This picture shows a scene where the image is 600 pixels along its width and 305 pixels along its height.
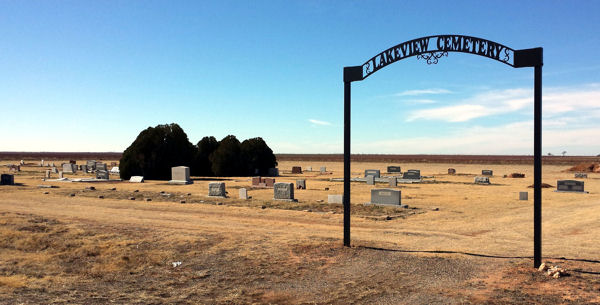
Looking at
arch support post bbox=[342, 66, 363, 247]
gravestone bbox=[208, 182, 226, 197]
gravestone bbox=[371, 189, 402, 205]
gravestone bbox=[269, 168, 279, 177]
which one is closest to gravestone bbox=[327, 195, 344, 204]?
gravestone bbox=[371, 189, 402, 205]

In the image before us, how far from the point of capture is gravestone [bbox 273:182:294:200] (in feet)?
77.4

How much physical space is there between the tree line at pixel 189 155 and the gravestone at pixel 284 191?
22.4m

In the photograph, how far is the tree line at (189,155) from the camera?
1665 inches

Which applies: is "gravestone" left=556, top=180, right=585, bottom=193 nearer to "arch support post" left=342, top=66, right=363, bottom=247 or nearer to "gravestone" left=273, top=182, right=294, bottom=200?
"gravestone" left=273, top=182, right=294, bottom=200

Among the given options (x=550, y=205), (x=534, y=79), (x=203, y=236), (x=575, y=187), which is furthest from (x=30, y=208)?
(x=575, y=187)

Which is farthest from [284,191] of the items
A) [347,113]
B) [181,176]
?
[181,176]

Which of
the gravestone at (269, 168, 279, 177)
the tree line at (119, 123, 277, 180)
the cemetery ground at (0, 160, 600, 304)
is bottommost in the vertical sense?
the cemetery ground at (0, 160, 600, 304)

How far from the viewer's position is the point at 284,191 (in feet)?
77.9

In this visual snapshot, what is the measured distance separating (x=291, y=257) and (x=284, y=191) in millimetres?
13761

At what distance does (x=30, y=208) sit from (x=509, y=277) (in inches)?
801

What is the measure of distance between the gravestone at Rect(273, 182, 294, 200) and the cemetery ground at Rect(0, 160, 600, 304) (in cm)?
509

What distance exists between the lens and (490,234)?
13.3 meters

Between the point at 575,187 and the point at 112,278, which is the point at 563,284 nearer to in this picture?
the point at 112,278

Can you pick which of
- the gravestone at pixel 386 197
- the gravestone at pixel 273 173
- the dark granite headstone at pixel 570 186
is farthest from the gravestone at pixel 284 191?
the gravestone at pixel 273 173
